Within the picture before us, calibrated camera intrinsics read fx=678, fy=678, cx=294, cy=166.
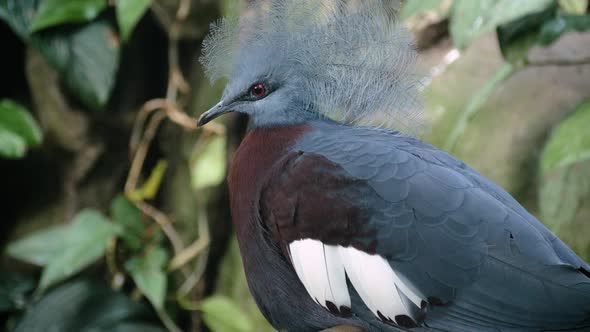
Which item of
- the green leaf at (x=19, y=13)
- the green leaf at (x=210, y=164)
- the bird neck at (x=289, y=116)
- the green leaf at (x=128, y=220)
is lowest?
the green leaf at (x=128, y=220)

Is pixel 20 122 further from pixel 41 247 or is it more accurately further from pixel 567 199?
pixel 567 199

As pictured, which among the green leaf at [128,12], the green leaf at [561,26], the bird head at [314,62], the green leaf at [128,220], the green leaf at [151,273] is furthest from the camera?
the green leaf at [128,220]

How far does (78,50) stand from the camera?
6.50 ft

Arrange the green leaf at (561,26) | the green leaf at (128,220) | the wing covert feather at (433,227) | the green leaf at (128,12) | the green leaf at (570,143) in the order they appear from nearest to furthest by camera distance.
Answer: the wing covert feather at (433,227), the green leaf at (570,143), the green leaf at (561,26), the green leaf at (128,12), the green leaf at (128,220)

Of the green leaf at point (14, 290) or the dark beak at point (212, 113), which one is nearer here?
the dark beak at point (212, 113)

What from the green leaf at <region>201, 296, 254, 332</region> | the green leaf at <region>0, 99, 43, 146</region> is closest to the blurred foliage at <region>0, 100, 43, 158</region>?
the green leaf at <region>0, 99, 43, 146</region>

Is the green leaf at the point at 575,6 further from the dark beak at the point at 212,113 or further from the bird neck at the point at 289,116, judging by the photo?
the dark beak at the point at 212,113

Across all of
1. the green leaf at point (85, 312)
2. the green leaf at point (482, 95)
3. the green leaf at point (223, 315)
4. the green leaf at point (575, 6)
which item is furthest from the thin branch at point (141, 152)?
the green leaf at point (575, 6)

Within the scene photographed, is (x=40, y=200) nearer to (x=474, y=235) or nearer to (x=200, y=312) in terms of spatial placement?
(x=200, y=312)

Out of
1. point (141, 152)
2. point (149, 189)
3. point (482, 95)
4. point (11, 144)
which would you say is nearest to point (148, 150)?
point (141, 152)

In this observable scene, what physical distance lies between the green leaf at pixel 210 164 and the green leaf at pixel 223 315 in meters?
0.36

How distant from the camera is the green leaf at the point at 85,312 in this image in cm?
195

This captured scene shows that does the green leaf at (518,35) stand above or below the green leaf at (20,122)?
above

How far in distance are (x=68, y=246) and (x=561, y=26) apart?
1410 mm
